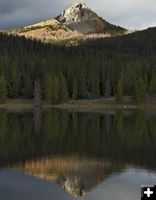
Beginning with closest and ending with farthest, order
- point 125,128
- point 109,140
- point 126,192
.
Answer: point 126,192, point 109,140, point 125,128

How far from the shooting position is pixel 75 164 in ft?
144

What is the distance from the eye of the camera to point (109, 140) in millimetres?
63188

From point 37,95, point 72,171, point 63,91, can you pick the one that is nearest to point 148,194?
point 72,171

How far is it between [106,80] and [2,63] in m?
43.3

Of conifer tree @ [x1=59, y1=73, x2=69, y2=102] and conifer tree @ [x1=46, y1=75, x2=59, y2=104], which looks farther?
conifer tree @ [x1=59, y1=73, x2=69, y2=102]

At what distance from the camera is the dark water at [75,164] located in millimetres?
31594

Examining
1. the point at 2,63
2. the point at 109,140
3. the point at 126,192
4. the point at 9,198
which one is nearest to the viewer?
the point at 9,198

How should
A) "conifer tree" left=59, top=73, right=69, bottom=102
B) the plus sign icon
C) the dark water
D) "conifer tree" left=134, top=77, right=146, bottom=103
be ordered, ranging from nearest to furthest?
the plus sign icon → the dark water → "conifer tree" left=59, top=73, right=69, bottom=102 → "conifer tree" left=134, top=77, right=146, bottom=103

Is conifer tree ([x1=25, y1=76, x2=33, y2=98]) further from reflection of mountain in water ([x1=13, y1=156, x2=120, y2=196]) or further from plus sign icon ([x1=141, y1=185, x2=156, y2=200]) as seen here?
plus sign icon ([x1=141, y1=185, x2=156, y2=200])

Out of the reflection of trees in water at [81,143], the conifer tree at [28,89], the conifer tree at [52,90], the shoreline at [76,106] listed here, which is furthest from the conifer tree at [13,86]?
the reflection of trees in water at [81,143]

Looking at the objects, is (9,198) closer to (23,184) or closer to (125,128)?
(23,184)

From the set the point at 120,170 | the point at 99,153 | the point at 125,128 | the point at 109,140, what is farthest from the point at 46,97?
the point at 120,170

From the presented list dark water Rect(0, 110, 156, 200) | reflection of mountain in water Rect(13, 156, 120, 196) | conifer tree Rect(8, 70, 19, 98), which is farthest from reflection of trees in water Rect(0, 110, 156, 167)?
conifer tree Rect(8, 70, 19, 98)

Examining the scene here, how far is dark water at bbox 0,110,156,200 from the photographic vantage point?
31594 millimetres
